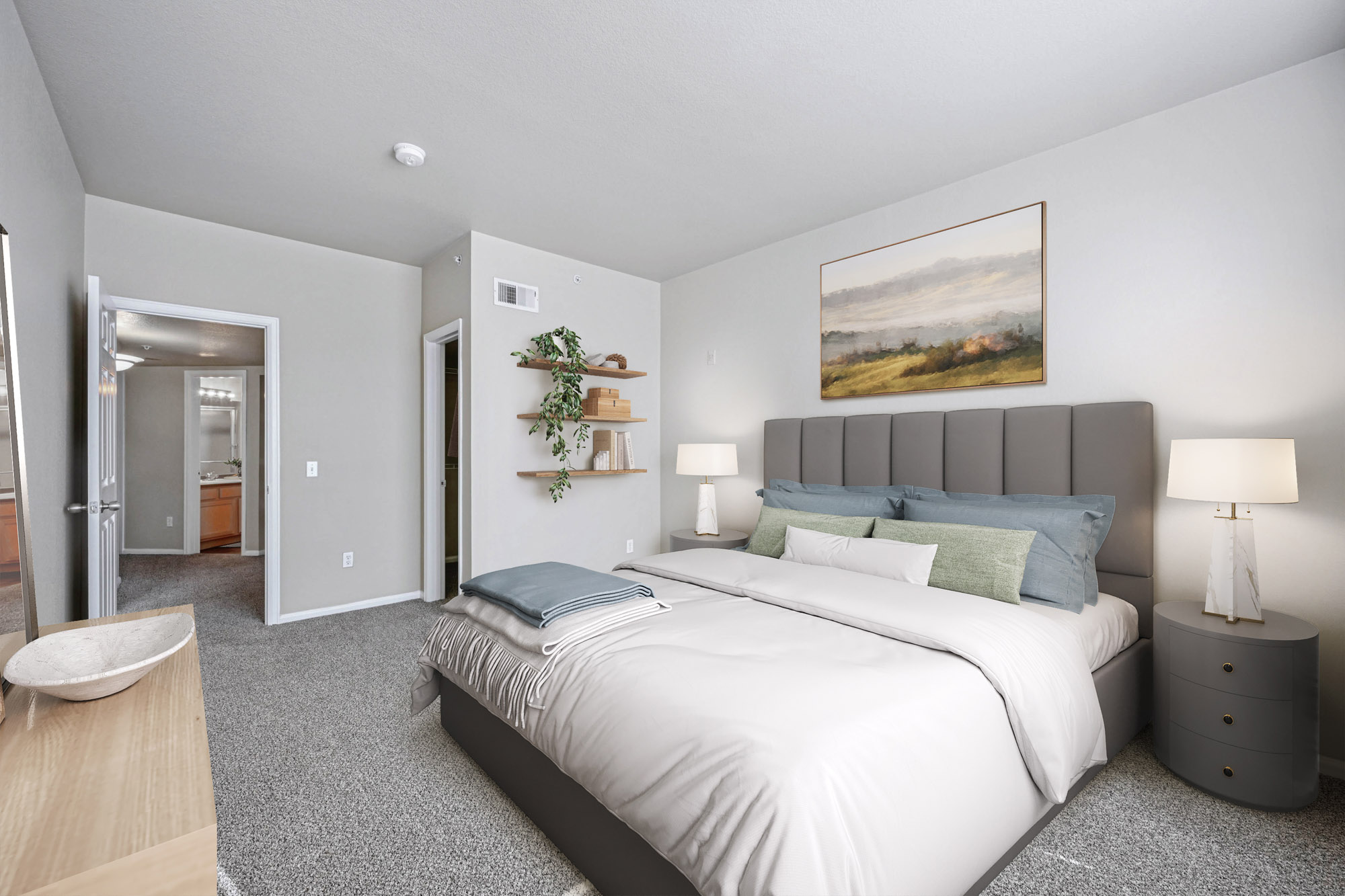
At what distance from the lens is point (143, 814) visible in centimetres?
76

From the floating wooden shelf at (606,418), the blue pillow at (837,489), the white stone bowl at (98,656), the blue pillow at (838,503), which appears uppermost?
the floating wooden shelf at (606,418)

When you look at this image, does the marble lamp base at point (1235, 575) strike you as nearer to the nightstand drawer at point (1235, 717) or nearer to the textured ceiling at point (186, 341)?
the nightstand drawer at point (1235, 717)

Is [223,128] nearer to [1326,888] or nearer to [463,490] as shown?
[463,490]

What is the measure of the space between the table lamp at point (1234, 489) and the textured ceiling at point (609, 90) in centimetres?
143

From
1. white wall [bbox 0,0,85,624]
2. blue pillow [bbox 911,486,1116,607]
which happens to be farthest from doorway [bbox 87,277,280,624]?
blue pillow [bbox 911,486,1116,607]

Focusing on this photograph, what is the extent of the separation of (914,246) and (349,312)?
3777 mm

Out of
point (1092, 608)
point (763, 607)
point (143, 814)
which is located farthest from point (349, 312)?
point (1092, 608)

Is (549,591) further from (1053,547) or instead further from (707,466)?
(707,466)

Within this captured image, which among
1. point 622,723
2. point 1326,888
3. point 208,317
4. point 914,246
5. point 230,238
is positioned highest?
point 230,238

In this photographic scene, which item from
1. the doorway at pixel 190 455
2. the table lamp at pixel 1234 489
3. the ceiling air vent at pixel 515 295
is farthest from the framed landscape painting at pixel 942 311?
the doorway at pixel 190 455

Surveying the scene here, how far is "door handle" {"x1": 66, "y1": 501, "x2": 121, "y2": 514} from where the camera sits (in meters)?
2.58

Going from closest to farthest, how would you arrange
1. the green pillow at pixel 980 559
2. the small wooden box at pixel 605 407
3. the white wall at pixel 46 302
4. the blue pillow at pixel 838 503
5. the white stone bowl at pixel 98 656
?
the white stone bowl at pixel 98 656 < the white wall at pixel 46 302 < the green pillow at pixel 980 559 < the blue pillow at pixel 838 503 < the small wooden box at pixel 605 407

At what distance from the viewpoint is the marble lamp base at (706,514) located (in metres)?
4.05

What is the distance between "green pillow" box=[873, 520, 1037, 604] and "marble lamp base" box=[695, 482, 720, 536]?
5.51 feet
